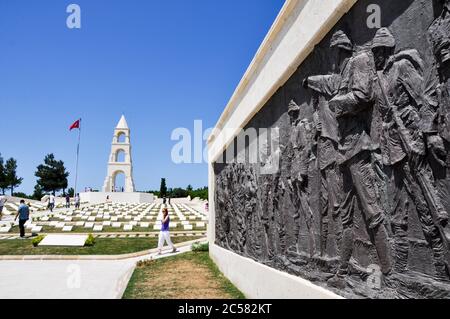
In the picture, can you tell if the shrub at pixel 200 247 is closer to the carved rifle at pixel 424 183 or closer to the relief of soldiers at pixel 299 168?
the relief of soldiers at pixel 299 168

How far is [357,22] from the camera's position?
3594 mm

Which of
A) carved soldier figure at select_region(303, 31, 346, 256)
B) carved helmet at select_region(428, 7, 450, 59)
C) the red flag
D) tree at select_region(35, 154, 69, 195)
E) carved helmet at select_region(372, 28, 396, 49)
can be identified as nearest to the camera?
carved helmet at select_region(428, 7, 450, 59)

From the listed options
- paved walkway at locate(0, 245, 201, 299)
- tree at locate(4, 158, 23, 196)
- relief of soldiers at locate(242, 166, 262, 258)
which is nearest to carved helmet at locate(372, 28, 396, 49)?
relief of soldiers at locate(242, 166, 262, 258)

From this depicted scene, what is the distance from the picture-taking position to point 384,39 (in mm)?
3154

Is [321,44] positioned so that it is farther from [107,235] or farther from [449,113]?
[107,235]

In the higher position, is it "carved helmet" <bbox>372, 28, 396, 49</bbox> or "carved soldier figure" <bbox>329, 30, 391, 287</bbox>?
"carved helmet" <bbox>372, 28, 396, 49</bbox>

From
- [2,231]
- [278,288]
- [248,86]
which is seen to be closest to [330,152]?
[278,288]

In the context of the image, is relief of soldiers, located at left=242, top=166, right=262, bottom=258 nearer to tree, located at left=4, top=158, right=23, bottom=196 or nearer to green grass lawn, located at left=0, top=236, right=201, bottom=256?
green grass lawn, located at left=0, top=236, right=201, bottom=256

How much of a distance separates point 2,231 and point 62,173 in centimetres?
6051

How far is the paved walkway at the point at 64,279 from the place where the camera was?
7.62 m

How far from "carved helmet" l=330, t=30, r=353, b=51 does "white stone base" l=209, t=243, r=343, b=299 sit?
258cm

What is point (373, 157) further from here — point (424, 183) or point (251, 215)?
point (251, 215)

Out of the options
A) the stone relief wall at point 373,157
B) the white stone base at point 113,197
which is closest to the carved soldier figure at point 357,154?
the stone relief wall at point 373,157

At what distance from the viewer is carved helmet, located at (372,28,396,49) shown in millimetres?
3096
